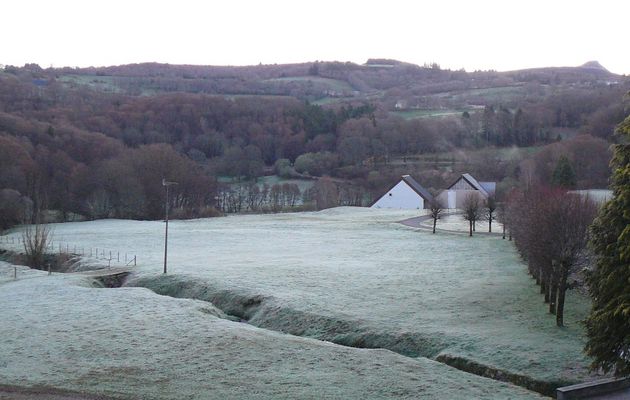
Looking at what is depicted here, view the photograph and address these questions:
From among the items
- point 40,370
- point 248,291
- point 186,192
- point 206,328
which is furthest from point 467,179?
point 40,370

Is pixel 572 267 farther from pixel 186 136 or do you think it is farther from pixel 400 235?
pixel 186 136

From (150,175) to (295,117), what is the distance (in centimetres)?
7782

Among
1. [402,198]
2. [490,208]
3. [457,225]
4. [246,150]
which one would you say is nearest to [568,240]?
[490,208]

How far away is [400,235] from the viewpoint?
231 ft

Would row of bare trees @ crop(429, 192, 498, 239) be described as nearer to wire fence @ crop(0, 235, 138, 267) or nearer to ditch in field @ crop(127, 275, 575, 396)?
wire fence @ crop(0, 235, 138, 267)

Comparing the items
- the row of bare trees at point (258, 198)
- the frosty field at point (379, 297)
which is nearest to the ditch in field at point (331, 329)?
the frosty field at point (379, 297)

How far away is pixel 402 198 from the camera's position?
11181cm

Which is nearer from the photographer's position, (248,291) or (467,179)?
(248,291)

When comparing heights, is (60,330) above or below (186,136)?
below

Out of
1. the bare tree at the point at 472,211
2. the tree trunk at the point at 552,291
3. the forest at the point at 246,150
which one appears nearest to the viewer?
the tree trunk at the point at 552,291

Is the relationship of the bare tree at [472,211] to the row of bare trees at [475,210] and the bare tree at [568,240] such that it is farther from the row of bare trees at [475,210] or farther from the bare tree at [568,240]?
the bare tree at [568,240]

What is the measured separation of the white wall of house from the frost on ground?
7949 centimetres

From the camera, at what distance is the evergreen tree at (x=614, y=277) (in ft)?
63.7

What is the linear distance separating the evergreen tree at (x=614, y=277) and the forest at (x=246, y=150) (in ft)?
202
